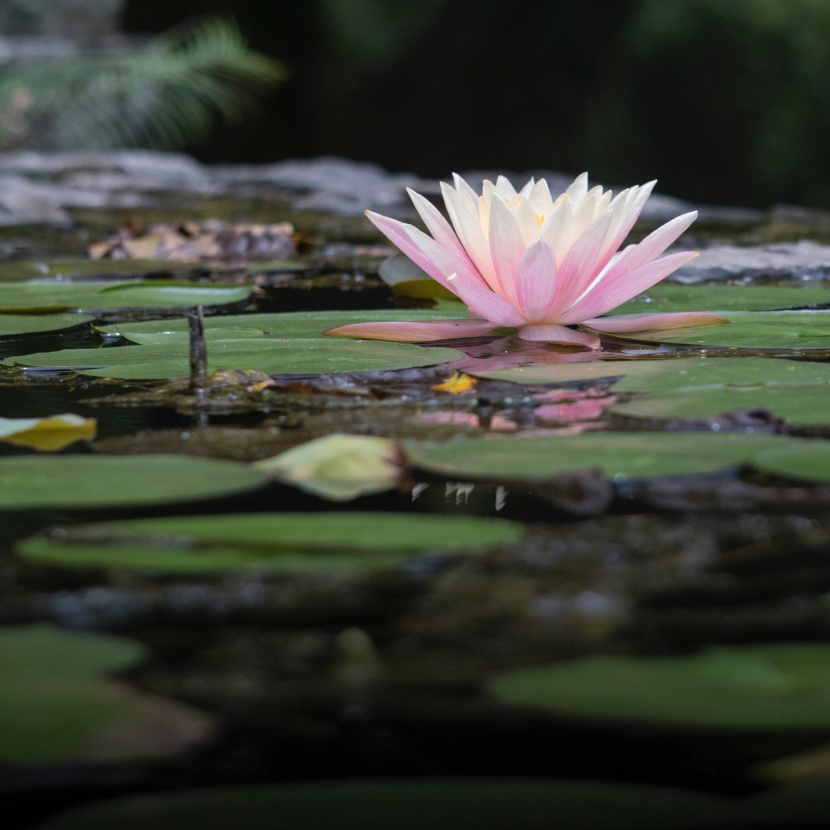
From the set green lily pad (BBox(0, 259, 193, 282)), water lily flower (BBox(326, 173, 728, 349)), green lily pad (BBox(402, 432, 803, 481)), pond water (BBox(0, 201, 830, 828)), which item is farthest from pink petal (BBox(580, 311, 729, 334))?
green lily pad (BBox(0, 259, 193, 282))

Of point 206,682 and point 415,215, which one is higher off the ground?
point 415,215

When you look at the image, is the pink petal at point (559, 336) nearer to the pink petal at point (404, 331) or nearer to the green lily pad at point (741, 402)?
the pink petal at point (404, 331)

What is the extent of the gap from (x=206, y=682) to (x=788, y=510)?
303 mm

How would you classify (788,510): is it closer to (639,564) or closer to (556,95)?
(639,564)

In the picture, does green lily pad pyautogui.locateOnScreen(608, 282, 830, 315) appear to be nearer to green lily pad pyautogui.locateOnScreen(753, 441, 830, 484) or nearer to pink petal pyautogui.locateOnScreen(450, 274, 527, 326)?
pink petal pyautogui.locateOnScreen(450, 274, 527, 326)

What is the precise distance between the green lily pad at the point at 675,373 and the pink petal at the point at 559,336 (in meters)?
0.11

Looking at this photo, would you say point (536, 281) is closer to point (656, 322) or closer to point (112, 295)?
point (656, 322)

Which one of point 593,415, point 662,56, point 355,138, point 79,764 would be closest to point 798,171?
point 662,56

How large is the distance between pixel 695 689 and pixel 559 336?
27.3 inches

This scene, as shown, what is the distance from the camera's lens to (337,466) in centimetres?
61

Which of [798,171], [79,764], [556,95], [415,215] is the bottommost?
[79,764]

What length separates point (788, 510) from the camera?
54 cm

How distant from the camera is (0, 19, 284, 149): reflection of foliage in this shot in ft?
17.7

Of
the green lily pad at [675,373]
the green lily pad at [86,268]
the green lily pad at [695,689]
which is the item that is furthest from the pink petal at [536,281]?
the green lily pad at [86,268]
